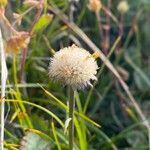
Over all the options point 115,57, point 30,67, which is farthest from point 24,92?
point 115,57

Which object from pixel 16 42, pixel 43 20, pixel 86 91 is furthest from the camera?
pixel 86 91

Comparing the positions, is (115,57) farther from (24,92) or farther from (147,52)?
(24,92)

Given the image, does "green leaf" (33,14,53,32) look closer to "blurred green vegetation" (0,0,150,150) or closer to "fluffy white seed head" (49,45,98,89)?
"blurred green vegetation" (0,0,150,150)

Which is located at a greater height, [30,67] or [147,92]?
[30,67]

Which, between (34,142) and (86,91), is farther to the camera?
(86,91)

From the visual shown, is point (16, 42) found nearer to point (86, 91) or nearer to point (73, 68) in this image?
point (73, 68)

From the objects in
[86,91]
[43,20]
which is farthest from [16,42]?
[86,91]
